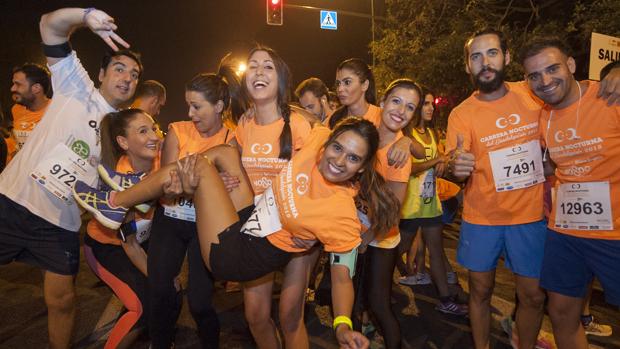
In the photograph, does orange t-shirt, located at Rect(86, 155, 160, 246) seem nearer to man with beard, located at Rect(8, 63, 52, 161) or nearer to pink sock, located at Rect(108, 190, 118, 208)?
pink sock, located at Rect(108, 190, 118, 208)

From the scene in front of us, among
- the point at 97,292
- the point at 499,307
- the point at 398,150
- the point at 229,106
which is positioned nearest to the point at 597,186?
the point at 398,150

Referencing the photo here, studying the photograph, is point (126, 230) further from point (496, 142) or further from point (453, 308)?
point (453, 308)

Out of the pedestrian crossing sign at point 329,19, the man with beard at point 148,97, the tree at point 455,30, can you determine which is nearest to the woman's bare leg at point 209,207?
the man with beard at point 148,97

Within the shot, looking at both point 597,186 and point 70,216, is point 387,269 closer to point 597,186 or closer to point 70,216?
point 597,186

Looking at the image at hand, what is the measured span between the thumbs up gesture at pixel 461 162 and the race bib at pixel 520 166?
25 cm

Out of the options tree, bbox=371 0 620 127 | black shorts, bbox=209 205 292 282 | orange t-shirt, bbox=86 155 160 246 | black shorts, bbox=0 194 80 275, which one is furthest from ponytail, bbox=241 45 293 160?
tree, bbox=371 0 620 127

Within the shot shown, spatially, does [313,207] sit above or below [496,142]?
below

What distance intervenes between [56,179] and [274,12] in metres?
10.0

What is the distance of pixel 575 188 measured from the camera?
2654 millimetres

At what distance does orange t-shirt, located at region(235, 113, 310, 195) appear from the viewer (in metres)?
2.94

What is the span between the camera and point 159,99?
5031 millimetres

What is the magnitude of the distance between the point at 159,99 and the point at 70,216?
2.37m

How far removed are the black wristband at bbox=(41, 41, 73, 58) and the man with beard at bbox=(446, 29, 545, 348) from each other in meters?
2.96

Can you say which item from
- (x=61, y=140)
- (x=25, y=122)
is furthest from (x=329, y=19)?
(x=61, y=140)
